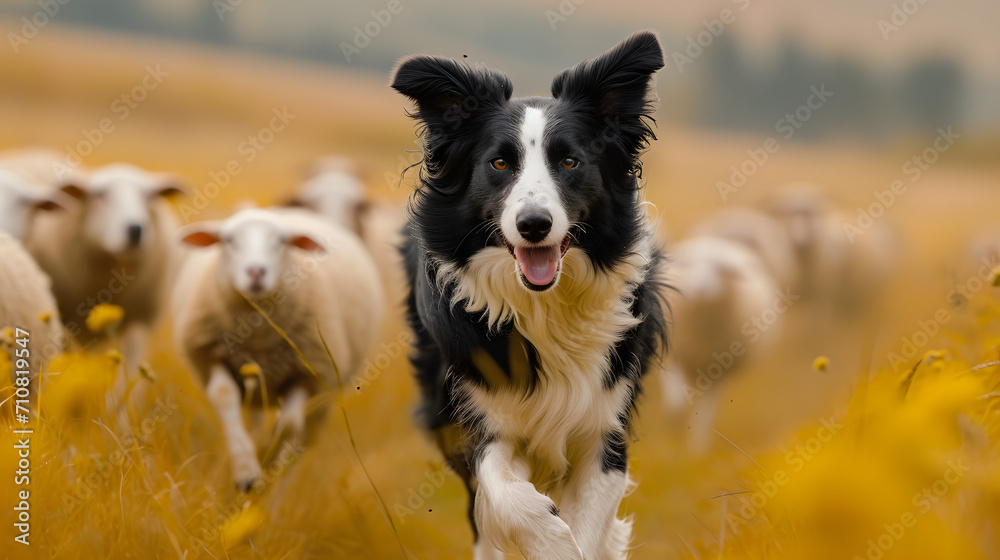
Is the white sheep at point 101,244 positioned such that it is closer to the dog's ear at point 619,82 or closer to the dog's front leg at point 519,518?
the dog's front leg at point 519,518

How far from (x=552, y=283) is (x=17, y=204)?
4484mm

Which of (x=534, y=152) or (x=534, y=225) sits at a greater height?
(x=534, y=152)

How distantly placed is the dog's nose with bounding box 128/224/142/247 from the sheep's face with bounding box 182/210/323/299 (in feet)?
3.99

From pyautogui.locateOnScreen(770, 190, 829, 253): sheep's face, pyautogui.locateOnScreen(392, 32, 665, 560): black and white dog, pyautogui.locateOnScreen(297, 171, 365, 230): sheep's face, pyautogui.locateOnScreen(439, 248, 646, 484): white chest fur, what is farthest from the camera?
pyautogui.locateOnScreen(770, 190, 829, 253): sheep's face

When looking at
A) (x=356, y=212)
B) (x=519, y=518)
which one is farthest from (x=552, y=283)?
(x=356, y=212)

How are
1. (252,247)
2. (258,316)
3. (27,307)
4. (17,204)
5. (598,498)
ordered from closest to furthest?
(598,498), (27,307), (252,247), (258,316), (17,204)

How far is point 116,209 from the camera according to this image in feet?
20.0

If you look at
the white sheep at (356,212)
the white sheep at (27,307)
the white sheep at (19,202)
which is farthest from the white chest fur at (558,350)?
the white sheep at (356,212)

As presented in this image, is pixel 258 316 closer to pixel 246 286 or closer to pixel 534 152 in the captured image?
pixel 246 286

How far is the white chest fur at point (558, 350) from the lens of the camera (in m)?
3.32

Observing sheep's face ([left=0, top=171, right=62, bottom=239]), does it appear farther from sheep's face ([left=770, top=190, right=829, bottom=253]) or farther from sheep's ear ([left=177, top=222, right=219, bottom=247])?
sheep's face ([left=770, top=190, right=829, bottom=253])

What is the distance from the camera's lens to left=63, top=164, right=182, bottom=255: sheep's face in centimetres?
605

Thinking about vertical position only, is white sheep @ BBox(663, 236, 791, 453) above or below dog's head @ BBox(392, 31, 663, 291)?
below

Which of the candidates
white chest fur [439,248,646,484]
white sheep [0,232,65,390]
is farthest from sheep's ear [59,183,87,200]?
white chest fur [439,248,646,484]
